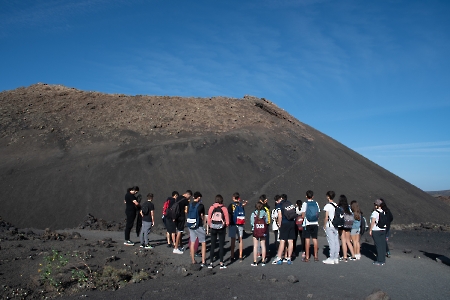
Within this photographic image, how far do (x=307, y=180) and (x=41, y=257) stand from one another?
20.1 meters

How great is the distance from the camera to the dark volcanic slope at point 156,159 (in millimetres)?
23141

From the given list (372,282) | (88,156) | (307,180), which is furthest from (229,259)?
(88,156)

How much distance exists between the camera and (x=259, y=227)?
10.4m

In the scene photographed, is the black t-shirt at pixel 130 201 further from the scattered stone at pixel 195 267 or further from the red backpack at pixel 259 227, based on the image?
the red backpack at pixel 259 227

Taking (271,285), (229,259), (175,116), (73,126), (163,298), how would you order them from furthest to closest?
(175,116) < (73,126) < (229,259) < (271,285) < (163,298)

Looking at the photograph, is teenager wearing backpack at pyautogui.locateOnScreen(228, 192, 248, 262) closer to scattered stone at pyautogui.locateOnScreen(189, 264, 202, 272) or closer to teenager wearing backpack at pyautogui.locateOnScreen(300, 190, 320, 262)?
scattered stone at pyautogui.locateOnScreen(189, 264, 202, 272)

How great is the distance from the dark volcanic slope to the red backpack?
13443 millimetres

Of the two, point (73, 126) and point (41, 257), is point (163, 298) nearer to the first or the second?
point (41, 257)

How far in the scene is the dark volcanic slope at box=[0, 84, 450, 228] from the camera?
23.1m

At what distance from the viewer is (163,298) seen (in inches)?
287

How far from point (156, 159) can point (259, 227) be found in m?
17.6

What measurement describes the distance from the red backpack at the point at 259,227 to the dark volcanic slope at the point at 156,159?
1344 cm

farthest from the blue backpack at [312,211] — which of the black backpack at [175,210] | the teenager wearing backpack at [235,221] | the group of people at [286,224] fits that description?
the black backpack at [175,210]

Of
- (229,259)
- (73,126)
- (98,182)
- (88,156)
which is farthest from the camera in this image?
(73,126)
